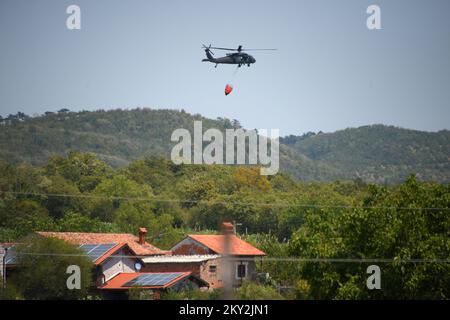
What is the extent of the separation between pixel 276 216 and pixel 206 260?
43717 millimetres

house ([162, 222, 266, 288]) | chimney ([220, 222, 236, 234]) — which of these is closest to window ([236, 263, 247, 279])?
house ([162, 222, 266, 288])

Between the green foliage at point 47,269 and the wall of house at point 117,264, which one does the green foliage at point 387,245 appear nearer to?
the green foliage at point 47,269

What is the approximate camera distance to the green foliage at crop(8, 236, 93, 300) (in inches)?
2031

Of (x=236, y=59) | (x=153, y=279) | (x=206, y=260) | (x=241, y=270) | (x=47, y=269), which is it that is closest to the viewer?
(x=47, y=269)

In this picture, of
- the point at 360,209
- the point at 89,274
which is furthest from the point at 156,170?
the point at 360,209

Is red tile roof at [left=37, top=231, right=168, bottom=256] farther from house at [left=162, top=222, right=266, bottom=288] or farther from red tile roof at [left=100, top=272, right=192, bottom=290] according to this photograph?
red tile roof at [left=100, top=272, right=192, bottom=290]

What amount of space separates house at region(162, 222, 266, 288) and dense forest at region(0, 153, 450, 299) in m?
1.92

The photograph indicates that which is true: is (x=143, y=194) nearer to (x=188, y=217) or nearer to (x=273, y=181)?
(x=188, y=217)

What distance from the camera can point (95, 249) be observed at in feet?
207

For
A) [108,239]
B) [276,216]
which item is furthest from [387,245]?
[276,216]

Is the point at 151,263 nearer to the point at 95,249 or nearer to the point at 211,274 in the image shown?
the point at 211,274

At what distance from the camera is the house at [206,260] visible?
214 feet

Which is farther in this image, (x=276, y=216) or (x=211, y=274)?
(x=276, y=216)

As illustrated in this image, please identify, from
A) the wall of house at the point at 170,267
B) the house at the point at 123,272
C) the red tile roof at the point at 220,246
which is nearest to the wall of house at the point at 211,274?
the wall of house at the point at 170,267
